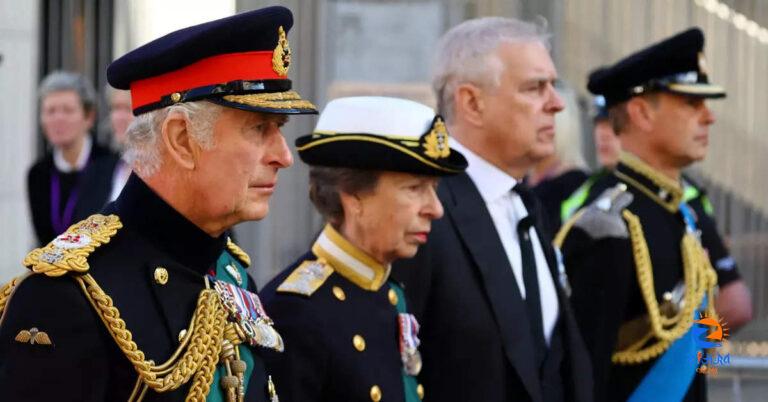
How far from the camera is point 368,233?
4.37 meters

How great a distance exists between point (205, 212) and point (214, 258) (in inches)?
5.2

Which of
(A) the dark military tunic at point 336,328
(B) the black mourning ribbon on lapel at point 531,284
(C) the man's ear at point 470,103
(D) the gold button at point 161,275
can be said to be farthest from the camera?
(C) the man's ear at point 470,103

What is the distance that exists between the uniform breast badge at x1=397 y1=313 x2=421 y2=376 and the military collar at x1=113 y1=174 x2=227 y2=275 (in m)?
1.09

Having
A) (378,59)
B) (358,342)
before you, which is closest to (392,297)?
(358,342)

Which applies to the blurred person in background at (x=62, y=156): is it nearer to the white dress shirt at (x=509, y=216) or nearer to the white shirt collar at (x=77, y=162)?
the white shirt collar at (x=77, y=162)

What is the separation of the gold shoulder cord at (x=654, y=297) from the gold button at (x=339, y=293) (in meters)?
1.53

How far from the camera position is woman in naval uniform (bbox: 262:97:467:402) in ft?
13.7

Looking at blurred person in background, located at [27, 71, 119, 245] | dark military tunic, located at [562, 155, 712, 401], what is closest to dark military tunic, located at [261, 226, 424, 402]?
dark military tunic, located at [562, 155, 712, 401]

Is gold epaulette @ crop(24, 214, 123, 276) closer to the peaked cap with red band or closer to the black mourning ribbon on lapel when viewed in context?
the peaked cap with red band

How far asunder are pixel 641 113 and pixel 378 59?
Answer: 3.77 metres

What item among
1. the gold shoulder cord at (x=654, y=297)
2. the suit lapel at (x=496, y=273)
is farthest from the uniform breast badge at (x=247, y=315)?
the gold shoulder cord at (x=654, y=297)

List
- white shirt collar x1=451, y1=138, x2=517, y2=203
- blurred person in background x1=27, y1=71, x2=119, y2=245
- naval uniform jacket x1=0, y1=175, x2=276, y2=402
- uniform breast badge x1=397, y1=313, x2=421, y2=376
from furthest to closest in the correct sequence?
1. blurred person in background x1=27, y1=71, x2=119, y2=245
2. white shirt collar x1=451, y1=138, x2=517, y2=203
3. uniform breast badge x1=397, y1=313, x2=421, y2=376
4. naval uniform jacket x1=0, y1=175, x2=276, y2=402

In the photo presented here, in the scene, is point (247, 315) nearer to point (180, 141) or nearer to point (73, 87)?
point (180, 141)

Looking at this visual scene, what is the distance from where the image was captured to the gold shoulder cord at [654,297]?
5.53 m
